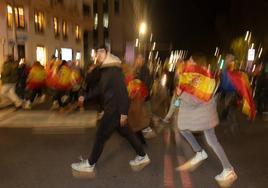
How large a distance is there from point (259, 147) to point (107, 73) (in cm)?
370

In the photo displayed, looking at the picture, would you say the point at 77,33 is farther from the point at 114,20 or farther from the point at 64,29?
the point at 114,20

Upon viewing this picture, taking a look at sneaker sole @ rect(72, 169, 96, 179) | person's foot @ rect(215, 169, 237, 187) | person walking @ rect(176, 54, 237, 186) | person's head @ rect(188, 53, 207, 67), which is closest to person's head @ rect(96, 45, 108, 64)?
person walking @ rect(176, 54, 237, 186)

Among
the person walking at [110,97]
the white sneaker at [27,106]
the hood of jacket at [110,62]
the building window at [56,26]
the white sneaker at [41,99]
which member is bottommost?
the white sneaker at [41,99]

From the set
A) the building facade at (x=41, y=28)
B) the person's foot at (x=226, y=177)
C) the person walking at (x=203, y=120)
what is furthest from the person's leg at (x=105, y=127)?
the building facade at (x=41, y=28)

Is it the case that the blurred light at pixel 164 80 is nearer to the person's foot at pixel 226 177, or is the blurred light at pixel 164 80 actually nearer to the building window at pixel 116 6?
the person's foot at pixel 226 177

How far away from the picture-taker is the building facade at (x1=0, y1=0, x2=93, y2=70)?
23347 millimetres

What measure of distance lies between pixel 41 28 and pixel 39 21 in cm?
56

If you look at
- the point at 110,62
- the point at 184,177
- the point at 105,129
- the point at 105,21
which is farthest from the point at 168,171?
the point at 105,21

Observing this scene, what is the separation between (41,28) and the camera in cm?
2978

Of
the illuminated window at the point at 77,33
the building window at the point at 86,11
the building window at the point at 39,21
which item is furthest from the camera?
the building window at the point at 86,11

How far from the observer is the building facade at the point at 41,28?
76.6ft

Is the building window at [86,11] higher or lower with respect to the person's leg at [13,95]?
higher

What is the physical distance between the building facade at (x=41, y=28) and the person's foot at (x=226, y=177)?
13.7 m

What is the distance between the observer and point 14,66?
44.1ft
